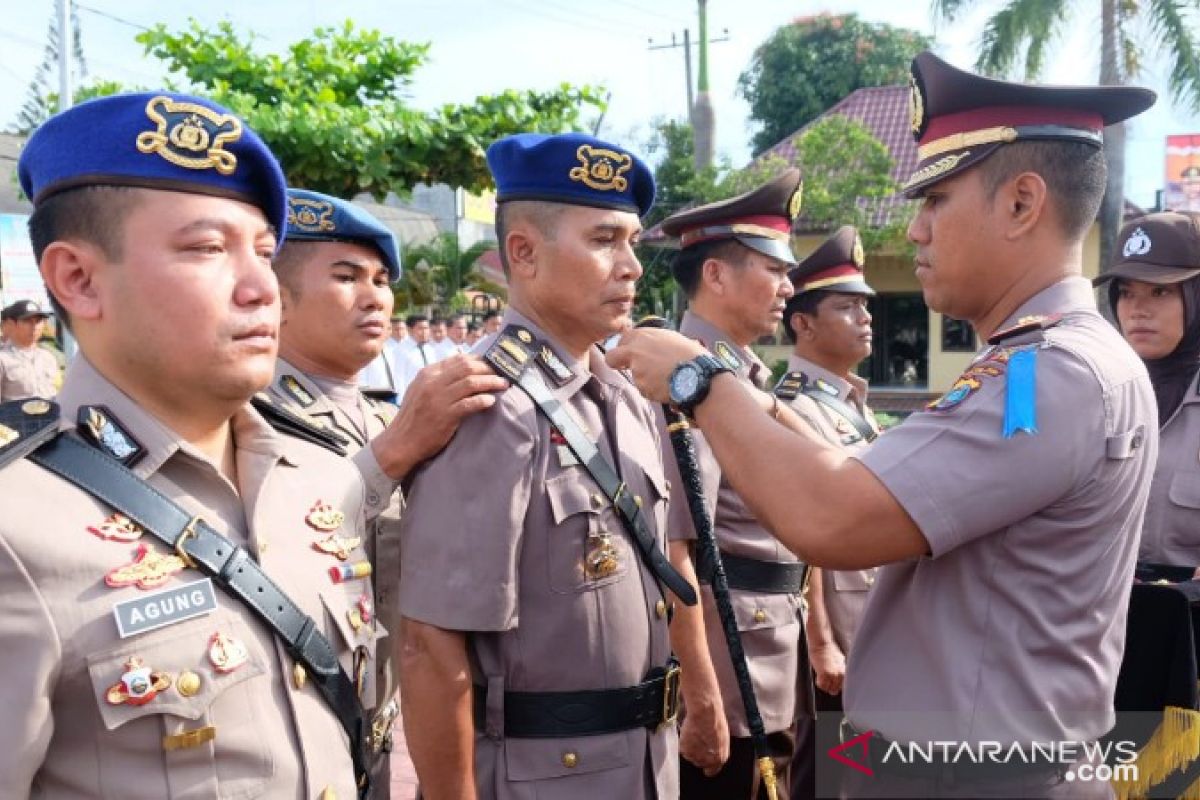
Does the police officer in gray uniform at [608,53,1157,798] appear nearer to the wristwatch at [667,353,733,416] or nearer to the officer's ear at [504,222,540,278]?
the wristwatch at [667,353,733,416]

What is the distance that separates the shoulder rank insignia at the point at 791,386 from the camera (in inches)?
185

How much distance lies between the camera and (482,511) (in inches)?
96.9

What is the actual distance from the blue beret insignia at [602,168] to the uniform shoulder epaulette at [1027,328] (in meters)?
1.11

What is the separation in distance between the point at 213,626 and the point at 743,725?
2.32 metres

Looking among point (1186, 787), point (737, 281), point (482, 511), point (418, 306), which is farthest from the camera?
point (418, 306)

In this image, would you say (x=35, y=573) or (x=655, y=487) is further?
(x=655, y=487)

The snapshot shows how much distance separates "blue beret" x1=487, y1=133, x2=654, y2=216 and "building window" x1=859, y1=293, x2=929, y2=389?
76.4 ft

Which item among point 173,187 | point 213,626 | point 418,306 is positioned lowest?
point 418,306

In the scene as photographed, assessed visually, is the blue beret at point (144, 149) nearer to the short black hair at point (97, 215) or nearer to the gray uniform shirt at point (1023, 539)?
the short black hair at point (97, 215)

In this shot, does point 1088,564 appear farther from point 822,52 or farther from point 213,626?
point 822,52

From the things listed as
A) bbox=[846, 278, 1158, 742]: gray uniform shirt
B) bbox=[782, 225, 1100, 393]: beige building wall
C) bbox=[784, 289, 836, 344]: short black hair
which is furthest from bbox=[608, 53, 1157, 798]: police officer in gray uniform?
bbox=[782, 225, 1100, 393]: beige building wall

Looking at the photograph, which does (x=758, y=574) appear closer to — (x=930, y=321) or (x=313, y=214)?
(x=313, y=214)

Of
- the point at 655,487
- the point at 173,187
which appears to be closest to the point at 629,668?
the point at 655,487

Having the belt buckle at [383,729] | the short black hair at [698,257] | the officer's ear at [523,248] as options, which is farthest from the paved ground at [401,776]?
the officer's ear at [523,248]
